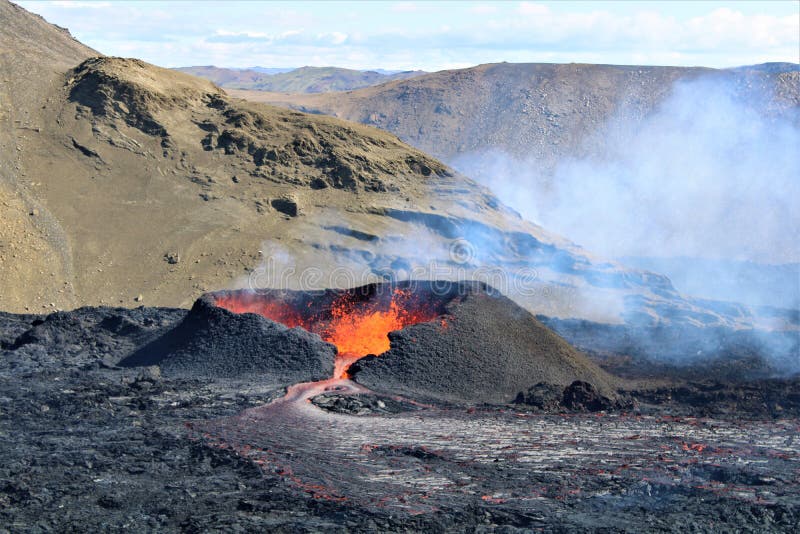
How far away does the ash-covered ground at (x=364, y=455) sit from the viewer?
38.6 ft

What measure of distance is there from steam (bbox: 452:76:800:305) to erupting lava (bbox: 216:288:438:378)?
21.1m

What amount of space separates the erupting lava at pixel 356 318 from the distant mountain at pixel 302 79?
121555 millimetres

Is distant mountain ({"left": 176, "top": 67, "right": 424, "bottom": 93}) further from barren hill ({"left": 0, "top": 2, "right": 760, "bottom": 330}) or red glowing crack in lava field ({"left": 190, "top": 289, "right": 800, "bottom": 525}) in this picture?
red glowing crack in lava field ({"left": 190, "top": 289, "right": 800, "bottom": 525})

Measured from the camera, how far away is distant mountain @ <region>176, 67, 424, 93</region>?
148 metres

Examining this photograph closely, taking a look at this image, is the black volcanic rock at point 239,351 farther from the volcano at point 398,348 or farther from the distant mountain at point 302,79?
the distant mountain at point 302,79

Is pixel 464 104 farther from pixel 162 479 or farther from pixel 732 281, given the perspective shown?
pixel 162 479

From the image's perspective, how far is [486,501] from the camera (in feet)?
40.2

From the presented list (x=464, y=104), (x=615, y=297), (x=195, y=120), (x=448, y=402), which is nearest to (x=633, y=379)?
(x=448, y=402)

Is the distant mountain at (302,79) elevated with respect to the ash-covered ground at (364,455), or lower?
elevated

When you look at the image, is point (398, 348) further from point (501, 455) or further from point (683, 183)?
point (683, 183)

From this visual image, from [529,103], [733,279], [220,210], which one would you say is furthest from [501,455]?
[529,103]

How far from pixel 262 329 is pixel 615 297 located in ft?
54.3

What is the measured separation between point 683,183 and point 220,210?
104ft

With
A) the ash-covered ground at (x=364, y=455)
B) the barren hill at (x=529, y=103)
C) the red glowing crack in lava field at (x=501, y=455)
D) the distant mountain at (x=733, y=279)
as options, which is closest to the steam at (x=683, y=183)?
the distant mountain at (x=733, y=279)
